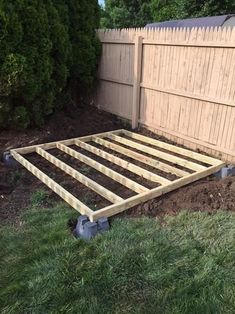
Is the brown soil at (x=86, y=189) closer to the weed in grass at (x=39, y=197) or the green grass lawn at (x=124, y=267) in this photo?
the weed in grass at (x=39, y=197)

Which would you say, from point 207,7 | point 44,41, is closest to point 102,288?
point 44,41

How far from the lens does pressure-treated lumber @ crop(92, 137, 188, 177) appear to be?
4.49 m

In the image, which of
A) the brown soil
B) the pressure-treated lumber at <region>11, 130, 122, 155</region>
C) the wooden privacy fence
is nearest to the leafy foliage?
the wooden privacy fence

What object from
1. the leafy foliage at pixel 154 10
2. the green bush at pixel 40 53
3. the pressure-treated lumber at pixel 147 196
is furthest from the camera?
the leafy foliage at pixel 154 10

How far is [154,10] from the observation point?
18.2 meters

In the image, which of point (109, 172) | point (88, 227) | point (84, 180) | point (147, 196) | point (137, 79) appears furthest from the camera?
point (137, 79)

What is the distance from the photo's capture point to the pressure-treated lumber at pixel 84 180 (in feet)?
12.1

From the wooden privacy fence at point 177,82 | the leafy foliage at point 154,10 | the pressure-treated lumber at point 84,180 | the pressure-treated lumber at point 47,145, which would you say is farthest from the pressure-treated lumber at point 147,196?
the leafy foliage at point 154,10

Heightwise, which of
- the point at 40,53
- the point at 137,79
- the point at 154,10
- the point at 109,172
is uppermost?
the point at 154,10

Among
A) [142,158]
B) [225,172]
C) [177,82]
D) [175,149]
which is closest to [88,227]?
[142,158]

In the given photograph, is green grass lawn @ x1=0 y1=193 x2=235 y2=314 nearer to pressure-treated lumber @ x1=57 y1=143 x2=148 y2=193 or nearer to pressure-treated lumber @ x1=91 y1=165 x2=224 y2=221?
pressure-treated lumber @ x1=91 y1=165 x2=224 y2=221

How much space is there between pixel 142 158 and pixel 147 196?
142 cm

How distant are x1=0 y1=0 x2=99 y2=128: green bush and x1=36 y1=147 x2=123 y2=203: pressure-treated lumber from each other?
3.59ft

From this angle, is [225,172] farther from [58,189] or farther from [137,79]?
[137,79]
